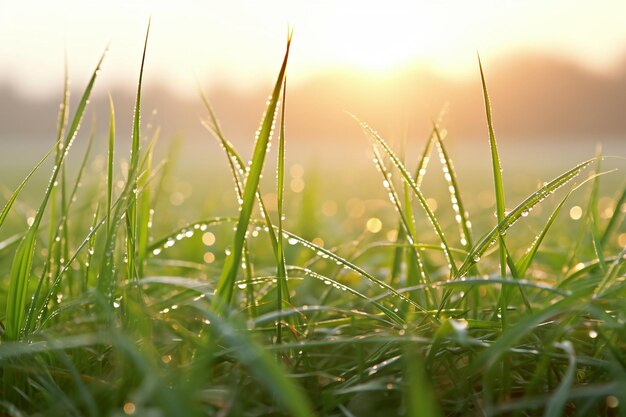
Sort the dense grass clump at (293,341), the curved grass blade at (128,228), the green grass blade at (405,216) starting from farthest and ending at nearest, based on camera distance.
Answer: the green grass blade at (405,216), the curved grass blade at (128,228), the dense grass clump at (293,341)

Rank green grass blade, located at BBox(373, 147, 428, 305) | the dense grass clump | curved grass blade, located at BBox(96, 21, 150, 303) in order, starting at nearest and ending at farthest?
the dense grass clump → curved grass blade, located at BBox(96, 21, 150, 303) → green grass blade, located at BBox(373, 147, 428, 305)

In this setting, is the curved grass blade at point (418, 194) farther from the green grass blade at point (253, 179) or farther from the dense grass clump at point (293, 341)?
the green grass blade at point (253, 179)

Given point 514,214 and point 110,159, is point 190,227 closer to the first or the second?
point 110,159

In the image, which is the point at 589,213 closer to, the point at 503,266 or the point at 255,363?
the point at 503,266

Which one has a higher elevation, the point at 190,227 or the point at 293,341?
the point at 190,227

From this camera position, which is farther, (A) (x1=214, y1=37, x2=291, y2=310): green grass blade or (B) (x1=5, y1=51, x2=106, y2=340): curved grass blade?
(B) (x1=5, y1=51, x2=106, y2=340): curved grass blade

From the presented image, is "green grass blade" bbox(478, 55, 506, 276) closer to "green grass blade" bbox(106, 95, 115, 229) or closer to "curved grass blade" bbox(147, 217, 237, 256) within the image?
"curved grass blade" bbox(147, 217, 237, 256)

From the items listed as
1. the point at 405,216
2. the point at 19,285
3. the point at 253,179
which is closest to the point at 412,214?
the point at 405,216

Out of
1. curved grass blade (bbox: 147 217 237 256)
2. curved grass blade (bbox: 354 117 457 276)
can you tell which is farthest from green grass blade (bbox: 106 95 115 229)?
curved grass blade (bbox: 354 117 457 276)

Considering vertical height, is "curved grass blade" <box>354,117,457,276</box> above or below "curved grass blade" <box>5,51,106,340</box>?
above

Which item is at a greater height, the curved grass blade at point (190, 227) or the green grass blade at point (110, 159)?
the green grass blade at point (110, 159)

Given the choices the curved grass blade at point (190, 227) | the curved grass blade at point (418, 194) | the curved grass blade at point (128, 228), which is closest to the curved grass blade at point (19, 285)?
the curved grass blade at point (128, 228)

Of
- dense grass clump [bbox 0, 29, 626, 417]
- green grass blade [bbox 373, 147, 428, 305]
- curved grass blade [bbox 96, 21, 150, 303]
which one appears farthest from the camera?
green grass blade [bbox 373, 147, 428, 305]
